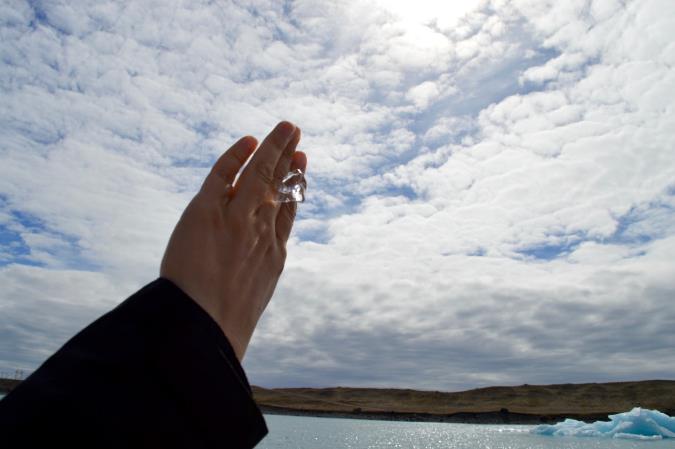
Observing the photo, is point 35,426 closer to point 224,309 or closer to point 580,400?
point 224,309

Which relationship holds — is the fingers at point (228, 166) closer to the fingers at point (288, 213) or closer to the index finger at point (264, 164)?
the index finger at point (264, 164)

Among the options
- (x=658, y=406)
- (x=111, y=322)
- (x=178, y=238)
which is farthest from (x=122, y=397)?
(x=658, y=406)

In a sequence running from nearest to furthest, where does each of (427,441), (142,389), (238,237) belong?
1. (142,389)
2. (238,237)
3. (427,441)

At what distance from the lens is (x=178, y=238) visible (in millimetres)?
1433

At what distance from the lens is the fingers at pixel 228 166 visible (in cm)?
→ 162

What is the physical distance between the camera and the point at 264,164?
166cm

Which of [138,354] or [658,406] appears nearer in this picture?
[138,354]

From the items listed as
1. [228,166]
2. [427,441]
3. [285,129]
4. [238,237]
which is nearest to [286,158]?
[285,129]

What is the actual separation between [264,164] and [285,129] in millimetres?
134

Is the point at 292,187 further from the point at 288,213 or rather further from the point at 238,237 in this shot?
the point at 238,237

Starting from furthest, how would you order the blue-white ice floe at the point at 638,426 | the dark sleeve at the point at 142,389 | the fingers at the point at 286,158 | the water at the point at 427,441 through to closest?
1. the blue-white ice floe at the point at 638,426
2. the water at the point at 427,441
3. the fingers at the point at 286,158
4. the dark sleeve at the point at 142,389

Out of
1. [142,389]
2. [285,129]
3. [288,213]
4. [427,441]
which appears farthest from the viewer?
[427,441]

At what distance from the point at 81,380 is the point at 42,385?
0.05 m

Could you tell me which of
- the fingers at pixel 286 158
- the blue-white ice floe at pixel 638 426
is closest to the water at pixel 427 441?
the blue-white ice floe at pixel 638 426
